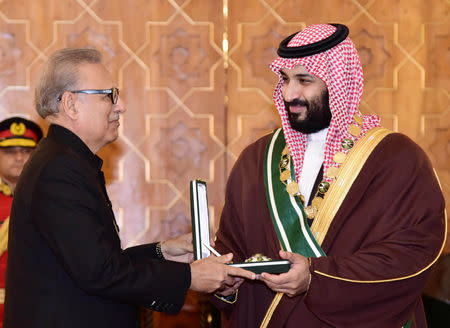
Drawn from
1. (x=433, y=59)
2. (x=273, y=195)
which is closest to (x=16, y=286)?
(x=273, y=195)

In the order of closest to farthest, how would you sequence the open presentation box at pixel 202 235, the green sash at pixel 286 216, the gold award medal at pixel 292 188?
1. the open presentation box at pixel 202 235
2. the green sash at pixel 286 216
3. the gold award medal at pixel 292 188

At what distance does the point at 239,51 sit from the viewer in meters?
4.36

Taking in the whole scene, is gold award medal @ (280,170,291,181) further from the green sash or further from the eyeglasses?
the eyeglasses

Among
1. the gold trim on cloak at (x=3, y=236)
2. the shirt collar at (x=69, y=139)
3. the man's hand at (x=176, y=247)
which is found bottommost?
the gold trim on cloak at (x=3, y=236)

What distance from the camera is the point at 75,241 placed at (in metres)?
2.05

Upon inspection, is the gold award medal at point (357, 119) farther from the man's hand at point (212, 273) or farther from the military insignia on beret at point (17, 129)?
the military insignia on beret at point (17, 129)

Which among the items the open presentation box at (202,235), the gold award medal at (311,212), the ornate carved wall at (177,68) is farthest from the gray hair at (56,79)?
the ornate carved wall at (177,68)

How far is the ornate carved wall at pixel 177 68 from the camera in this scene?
167 inches

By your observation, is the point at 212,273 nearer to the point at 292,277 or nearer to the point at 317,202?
the point at 292,277

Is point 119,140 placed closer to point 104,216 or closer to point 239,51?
point 239,51

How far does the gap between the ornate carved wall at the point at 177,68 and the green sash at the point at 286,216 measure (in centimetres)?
170

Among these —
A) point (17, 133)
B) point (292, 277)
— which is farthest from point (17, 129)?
point (292, 277)

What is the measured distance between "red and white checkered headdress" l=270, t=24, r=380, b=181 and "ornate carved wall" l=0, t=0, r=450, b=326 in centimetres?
170

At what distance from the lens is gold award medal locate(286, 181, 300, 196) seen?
8.30 feet
